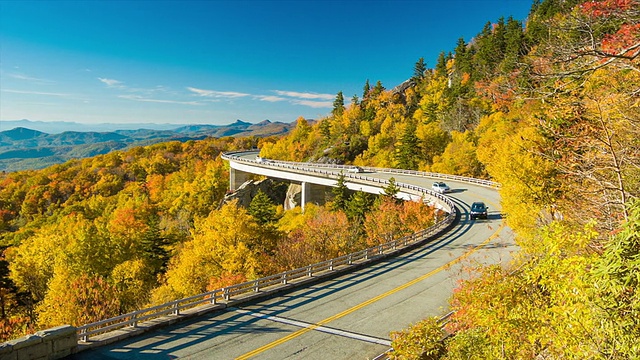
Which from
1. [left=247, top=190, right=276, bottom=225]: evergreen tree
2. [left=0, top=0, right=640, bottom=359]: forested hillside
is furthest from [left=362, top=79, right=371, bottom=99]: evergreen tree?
[left=247, top=190, right=276, bottom=225]: evergreen tree

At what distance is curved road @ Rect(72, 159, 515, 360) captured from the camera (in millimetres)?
12734

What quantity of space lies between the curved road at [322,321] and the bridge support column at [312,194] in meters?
47.8

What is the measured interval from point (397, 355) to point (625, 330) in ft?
21.7

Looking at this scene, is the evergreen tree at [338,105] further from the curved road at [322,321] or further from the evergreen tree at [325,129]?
the curved road at [322,321]

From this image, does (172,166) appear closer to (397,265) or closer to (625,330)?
(397,265)

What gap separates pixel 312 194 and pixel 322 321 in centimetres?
5775

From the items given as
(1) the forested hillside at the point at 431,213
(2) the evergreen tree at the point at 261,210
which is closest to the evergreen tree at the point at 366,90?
(1) the forested hillside at the point at 431,213

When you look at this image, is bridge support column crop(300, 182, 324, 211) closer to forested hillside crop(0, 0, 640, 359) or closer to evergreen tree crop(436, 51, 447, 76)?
forested hillside crop(0, 0, 640, 359)

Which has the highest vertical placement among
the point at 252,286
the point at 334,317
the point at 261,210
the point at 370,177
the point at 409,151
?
the point at 409,151

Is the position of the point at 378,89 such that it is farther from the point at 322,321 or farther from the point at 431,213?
the point at 322,321

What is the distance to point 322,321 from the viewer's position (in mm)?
15336

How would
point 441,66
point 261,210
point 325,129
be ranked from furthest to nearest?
1. point 441,66
2. point 325,129
3. point 261,210

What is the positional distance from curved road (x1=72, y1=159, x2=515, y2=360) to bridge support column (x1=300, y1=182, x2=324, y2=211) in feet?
157

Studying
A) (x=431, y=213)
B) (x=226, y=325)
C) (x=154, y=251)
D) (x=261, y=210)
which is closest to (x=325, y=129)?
(x=261, y=210)
